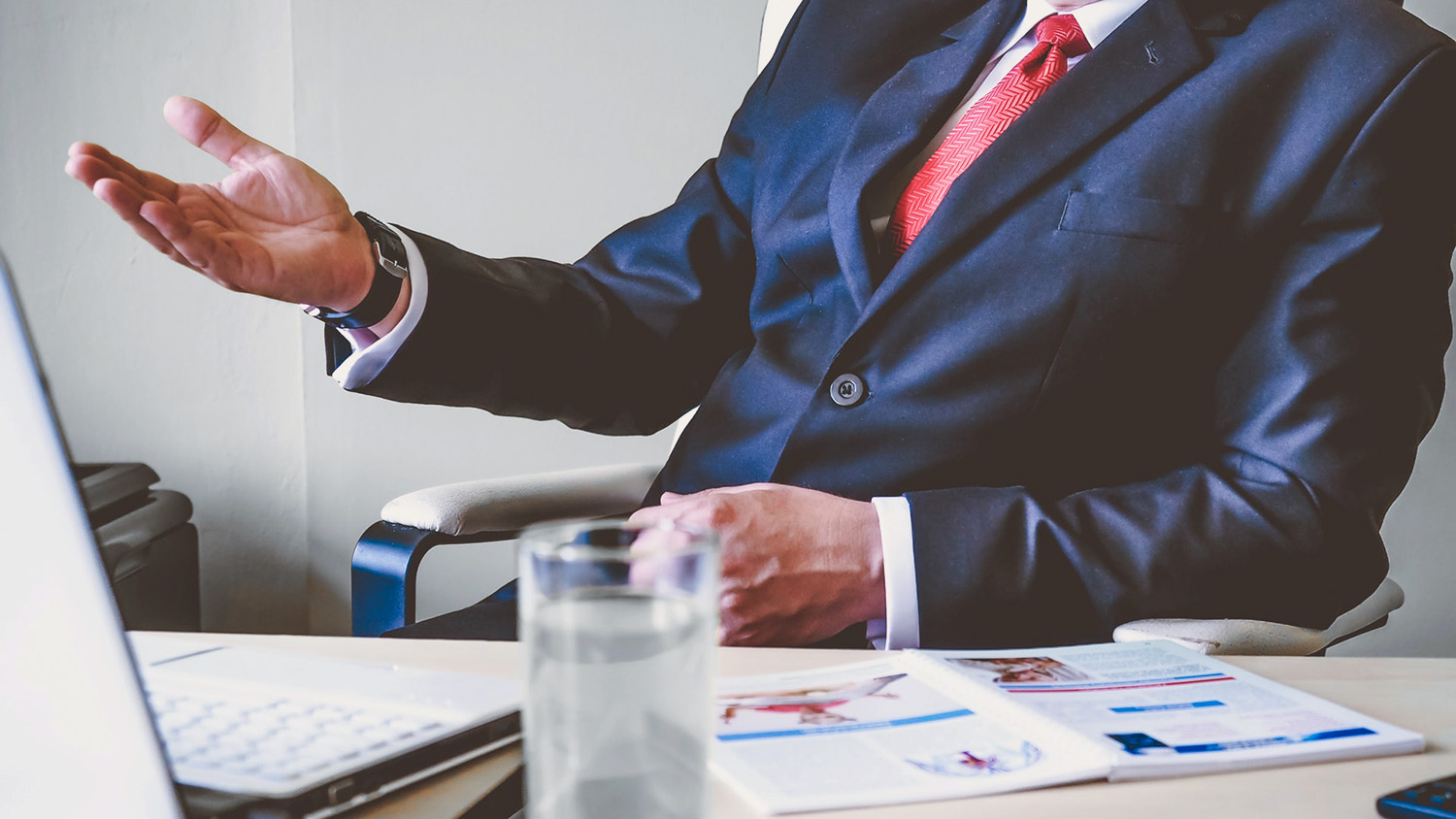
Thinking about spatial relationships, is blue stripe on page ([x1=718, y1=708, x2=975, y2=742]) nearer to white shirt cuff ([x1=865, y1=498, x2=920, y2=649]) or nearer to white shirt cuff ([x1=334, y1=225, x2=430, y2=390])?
white shirt cuff ([x1=865, y1=498, x2=920, y2=649])

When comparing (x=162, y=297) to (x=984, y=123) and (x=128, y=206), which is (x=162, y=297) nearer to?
(x=128, y=206)

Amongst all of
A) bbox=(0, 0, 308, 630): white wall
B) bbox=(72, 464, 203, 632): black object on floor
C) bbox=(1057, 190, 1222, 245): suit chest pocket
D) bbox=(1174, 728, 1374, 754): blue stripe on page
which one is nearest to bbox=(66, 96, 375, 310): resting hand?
bbox=(1057, 190, 1222, 245): suit chest pocket

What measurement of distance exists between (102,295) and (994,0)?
1.64 meters

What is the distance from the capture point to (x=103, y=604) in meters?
0.30

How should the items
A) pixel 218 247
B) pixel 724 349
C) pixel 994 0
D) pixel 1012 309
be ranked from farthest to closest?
pixel 724 349, pixel 994 0, pixel 1012 309, pixel 218 247

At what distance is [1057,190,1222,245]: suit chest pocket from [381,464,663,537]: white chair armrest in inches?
21.2

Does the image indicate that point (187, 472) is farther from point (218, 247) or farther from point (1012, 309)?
point (1012, 309)

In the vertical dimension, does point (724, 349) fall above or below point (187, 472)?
above

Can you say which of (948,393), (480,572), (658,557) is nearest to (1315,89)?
(948,393)

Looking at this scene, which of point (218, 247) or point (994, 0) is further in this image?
point (994, 0)

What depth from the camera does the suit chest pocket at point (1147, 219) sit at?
975 mm

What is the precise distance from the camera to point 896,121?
1120 millimetres

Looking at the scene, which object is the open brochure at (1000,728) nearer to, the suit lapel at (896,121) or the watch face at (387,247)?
the suit lapel at (896,121)

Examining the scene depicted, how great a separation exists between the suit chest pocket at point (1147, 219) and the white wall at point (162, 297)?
149 cm
